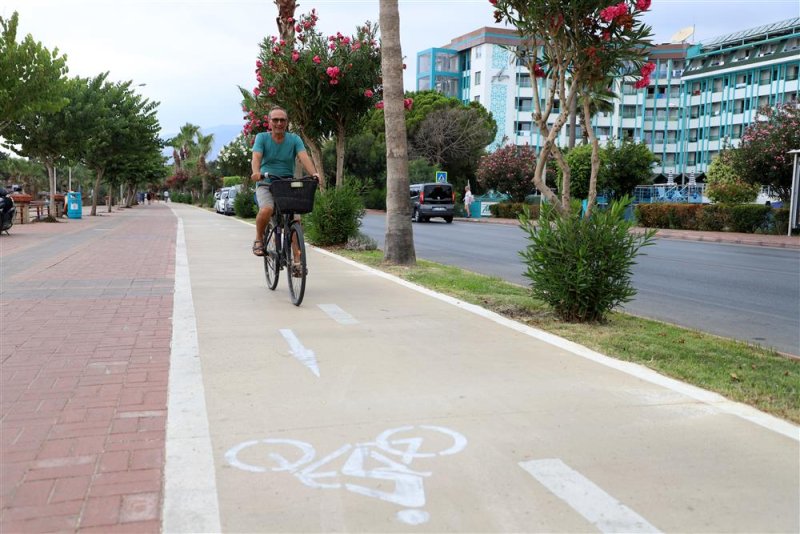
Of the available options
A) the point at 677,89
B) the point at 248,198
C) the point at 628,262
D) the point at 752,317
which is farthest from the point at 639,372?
the point at 677,89

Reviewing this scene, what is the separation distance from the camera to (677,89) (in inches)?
3179

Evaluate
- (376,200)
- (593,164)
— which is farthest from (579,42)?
(376,200)

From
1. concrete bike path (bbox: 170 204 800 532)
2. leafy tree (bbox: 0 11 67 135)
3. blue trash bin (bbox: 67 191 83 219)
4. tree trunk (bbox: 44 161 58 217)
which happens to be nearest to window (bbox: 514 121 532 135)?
blue trash bin (bbox: 67 191 83 219)

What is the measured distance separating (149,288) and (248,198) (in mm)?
23218

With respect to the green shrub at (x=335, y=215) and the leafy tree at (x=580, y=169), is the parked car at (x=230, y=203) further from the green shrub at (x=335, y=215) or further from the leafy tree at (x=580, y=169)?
the green shrub at (x=335, y=215)

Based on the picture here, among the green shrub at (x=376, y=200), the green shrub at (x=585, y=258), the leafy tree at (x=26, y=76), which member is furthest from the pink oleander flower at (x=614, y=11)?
the green shrub at (x=376, y=200)

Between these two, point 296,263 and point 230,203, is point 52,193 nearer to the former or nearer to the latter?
point 230,203

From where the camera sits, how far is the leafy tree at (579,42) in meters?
6.96

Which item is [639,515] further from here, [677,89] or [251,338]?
[677,89]

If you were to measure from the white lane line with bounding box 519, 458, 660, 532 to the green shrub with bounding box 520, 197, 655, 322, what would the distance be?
354 centimetres

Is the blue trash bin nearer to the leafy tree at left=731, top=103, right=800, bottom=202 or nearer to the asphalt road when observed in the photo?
the asphalt road

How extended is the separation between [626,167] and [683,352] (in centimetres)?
3121

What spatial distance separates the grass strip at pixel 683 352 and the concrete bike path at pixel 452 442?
255mm

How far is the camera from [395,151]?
11.8 m
